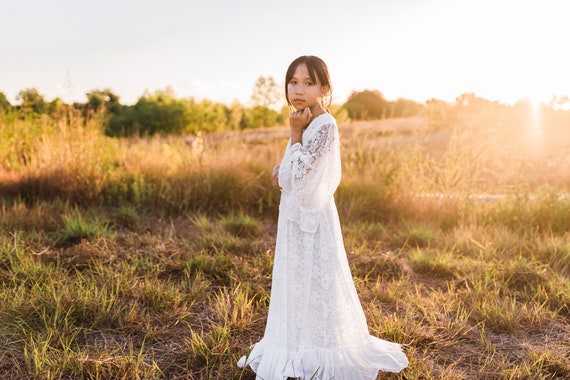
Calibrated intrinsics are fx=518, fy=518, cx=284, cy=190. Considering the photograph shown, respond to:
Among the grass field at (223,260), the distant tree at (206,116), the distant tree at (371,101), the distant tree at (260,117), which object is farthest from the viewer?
the distant tree at (371,101)

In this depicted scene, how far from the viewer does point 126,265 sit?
434 cm

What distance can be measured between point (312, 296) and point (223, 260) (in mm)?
2117

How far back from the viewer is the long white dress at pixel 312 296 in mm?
2471

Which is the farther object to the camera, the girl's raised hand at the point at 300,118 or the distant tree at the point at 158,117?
the distant tree at the point at 158,117

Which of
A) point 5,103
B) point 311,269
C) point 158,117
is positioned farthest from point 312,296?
point 158,117

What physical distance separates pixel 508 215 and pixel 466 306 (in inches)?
113

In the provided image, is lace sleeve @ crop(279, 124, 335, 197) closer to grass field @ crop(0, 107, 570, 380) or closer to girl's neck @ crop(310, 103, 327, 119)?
girl's neck @ crop(310, 103, 327, 119)

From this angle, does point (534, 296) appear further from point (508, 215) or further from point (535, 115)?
point (535, 115)

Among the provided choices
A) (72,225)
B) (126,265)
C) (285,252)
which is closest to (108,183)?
(72,225)

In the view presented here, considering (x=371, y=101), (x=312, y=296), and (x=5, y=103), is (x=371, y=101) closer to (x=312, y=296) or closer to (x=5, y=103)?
(x=5, y=103)

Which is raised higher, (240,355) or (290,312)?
(290,312)

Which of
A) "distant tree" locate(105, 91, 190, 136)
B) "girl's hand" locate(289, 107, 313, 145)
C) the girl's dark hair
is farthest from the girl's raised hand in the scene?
"distant tree" locate(105, 91, 190, 136)

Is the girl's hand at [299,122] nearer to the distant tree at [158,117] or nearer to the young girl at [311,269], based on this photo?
the young girl at [311,269]

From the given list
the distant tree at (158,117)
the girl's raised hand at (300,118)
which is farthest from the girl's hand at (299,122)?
the distant tree at (158,117)
